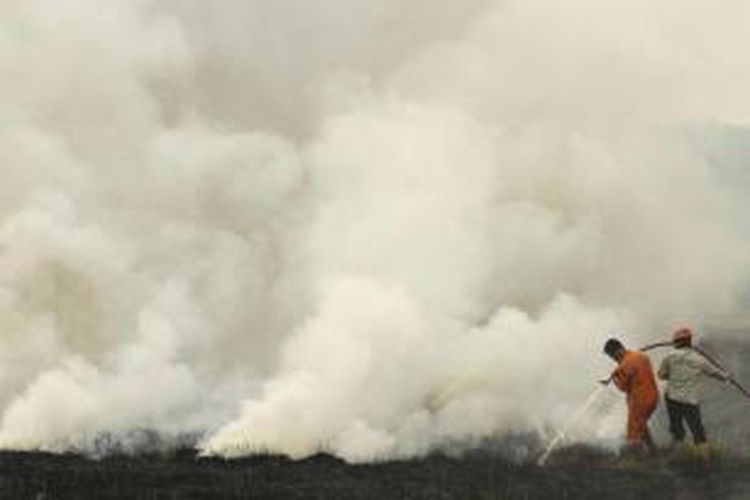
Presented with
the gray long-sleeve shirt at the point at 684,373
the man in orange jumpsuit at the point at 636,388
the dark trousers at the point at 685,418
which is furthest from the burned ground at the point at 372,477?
the gray long-sleeve shirt at the point at 684,373

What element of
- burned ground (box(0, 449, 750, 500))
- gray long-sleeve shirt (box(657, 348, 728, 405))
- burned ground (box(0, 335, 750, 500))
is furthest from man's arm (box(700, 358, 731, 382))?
burned ground (box(0, 449, 750, 500))

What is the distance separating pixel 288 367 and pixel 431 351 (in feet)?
10.6

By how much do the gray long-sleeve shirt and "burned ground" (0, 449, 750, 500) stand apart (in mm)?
1494

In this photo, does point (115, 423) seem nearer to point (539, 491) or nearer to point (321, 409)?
point (321, 409)

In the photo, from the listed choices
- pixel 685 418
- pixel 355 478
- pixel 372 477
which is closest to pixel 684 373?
pixel 685 418

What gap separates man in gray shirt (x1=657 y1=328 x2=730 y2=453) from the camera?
24.1 meters

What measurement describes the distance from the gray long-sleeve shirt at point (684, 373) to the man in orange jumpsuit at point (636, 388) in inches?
10.6

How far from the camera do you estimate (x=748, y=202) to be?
5447 centimetres

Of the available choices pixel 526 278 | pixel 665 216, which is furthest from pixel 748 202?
pixel 526 278

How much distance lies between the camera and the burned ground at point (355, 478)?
18469 millimetres

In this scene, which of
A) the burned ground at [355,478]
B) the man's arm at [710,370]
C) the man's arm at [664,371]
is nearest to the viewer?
the burned ground at [355,478]

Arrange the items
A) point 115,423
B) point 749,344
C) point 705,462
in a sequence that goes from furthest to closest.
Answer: point 749,344, point 115,423, point 705,462

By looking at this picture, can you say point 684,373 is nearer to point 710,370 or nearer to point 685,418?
point 710,370

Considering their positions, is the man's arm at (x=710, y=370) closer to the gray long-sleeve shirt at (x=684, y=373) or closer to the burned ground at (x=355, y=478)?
the gray long-sleeve shirt at (x=684, y=373)
